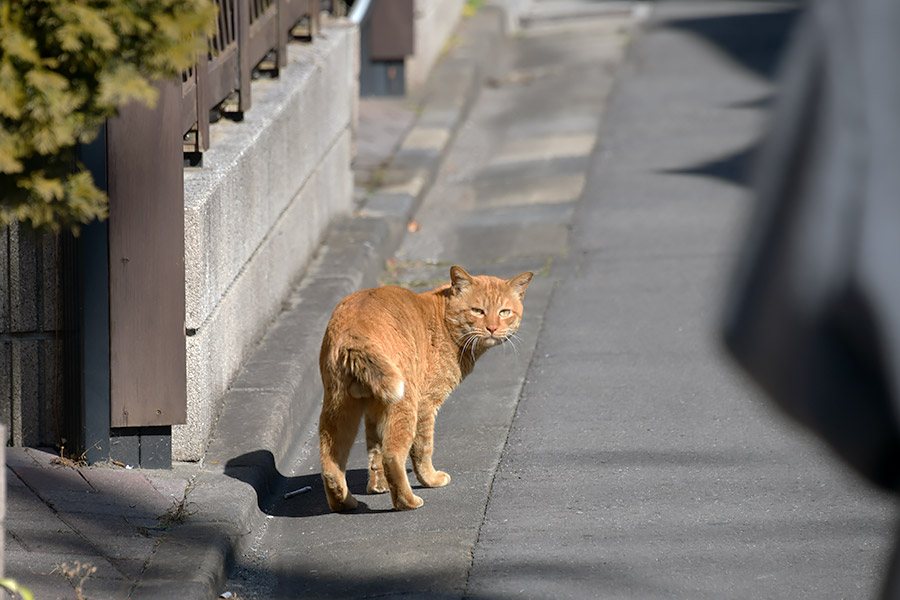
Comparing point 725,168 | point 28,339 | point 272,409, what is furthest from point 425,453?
point 725,168

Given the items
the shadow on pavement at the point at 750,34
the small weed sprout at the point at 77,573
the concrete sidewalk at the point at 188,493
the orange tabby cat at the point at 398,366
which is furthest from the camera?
the shadow on pavement at the point at 750,34

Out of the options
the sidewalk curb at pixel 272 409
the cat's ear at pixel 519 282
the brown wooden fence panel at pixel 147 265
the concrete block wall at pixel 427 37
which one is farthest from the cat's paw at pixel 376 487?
the concrete block wall at pixel 427 37

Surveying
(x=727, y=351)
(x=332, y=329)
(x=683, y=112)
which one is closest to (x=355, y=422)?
(x=332, y=329)

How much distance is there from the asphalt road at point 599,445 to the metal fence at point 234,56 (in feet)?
5.54

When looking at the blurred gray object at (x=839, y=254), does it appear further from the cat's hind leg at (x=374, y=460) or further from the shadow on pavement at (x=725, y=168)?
the shadow on pavement at (x=725, y=168)

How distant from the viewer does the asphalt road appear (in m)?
3.92

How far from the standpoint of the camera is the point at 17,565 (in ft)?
11.6

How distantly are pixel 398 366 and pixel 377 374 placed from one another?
19cm

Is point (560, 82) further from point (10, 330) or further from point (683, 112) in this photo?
point (10, 330)

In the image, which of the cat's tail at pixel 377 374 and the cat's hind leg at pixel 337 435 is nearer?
the cat's tail at pixel 377 374

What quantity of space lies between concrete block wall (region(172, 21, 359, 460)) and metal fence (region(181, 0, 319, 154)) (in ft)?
0.53

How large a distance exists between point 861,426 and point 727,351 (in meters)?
0.18

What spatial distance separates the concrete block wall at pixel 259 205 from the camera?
4.62 metres

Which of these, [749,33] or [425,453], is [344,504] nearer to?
[425,453]
